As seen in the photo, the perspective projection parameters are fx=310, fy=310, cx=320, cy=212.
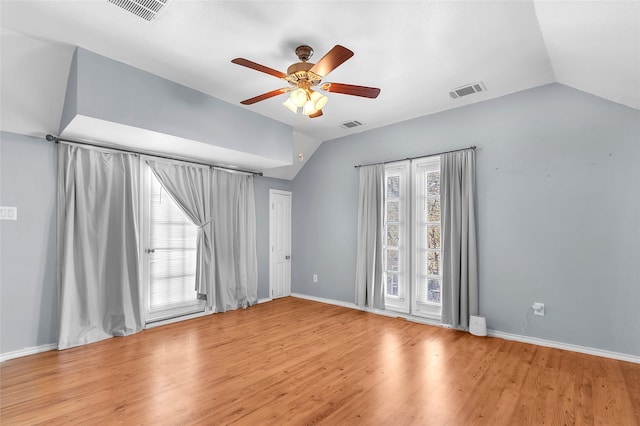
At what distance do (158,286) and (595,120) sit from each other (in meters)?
5.79

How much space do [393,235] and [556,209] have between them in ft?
6.99

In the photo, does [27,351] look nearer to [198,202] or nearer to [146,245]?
[146,245]

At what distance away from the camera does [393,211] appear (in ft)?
16.4

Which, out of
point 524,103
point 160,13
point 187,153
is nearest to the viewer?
point 160,13

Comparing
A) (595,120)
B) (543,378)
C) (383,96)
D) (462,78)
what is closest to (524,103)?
(595,120)

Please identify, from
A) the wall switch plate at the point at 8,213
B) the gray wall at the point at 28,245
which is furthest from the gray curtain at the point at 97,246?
the wall switch plate at the point at 8,213

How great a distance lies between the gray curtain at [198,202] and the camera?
14.8ft

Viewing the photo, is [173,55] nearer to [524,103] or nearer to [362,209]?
[362,209]

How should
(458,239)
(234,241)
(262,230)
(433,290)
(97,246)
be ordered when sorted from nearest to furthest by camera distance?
(97,246)
(458,239)
(433,290)
(234,241)
(262,230)

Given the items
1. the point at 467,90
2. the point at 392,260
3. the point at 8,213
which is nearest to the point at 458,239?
the point at 392,260

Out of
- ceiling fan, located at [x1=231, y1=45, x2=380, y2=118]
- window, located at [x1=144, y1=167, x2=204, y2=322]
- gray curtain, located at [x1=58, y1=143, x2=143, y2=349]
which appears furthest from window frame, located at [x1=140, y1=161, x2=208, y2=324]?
ceiling fan, located at [x1=231, y1=45, x2=380, y2=118]

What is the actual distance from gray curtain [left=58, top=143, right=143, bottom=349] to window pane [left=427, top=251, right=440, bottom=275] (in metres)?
4.02

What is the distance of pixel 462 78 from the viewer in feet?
11.5

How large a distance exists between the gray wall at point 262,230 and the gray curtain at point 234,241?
25 centimetres
